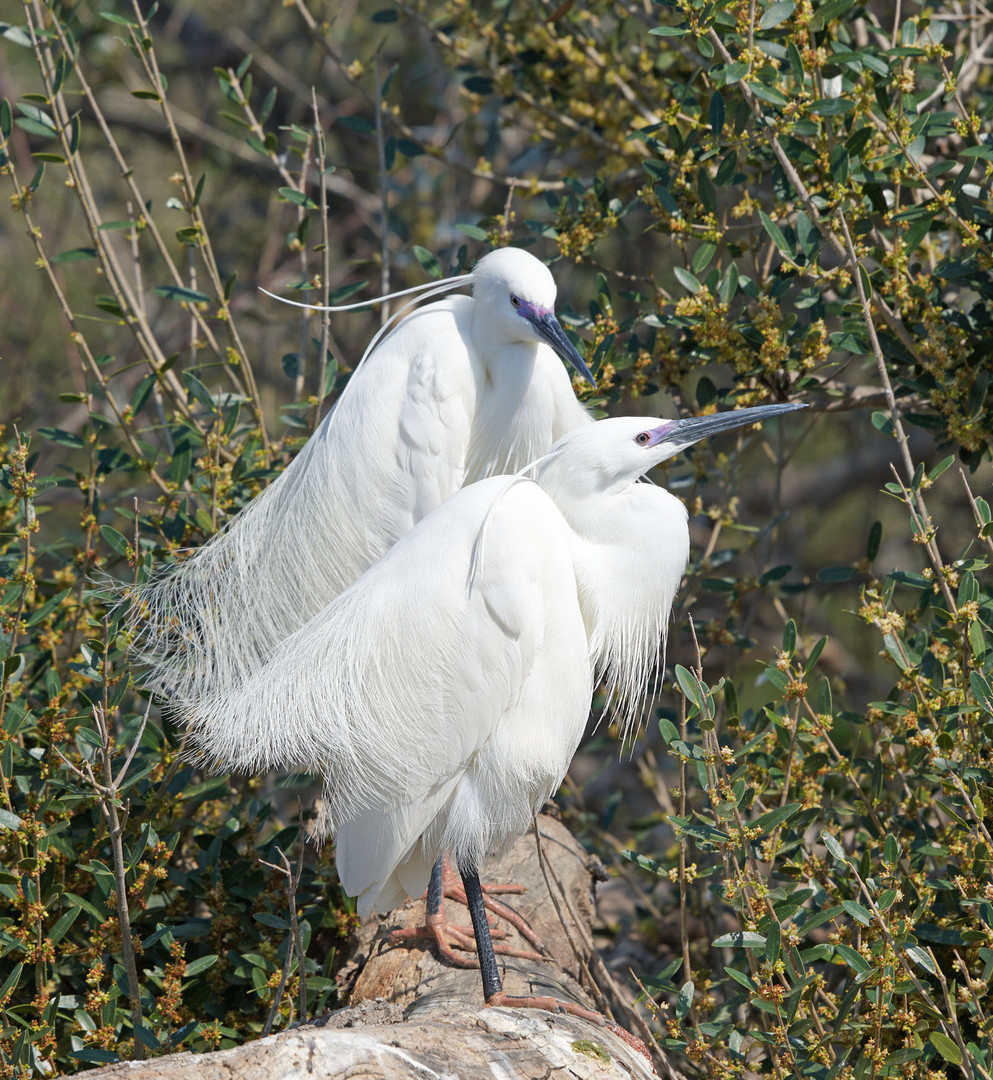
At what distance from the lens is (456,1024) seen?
1.77 meters

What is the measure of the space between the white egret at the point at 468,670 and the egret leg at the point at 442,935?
0.81 ft

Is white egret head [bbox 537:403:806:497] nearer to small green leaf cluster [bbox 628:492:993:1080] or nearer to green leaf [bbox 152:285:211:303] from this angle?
small green leaf cluster [bbox 628:492:993:1080]

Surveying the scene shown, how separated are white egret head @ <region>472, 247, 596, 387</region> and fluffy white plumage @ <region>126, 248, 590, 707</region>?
3cm

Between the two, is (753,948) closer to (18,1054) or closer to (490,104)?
(18,1054)

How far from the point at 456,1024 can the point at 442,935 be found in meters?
0.57

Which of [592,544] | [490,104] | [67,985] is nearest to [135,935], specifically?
[67,985]

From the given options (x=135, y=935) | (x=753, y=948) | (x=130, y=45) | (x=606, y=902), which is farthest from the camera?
(x=606, y=902)

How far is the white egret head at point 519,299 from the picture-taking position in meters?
2.39

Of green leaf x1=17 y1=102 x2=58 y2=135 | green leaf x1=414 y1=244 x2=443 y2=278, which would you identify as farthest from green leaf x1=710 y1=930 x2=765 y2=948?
green leaf x1=17 y1=102 x2=58 y2=135

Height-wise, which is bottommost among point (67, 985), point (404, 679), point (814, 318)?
point (67, 985)

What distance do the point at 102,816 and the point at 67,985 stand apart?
414mm

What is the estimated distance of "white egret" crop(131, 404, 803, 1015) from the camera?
1.99 meters

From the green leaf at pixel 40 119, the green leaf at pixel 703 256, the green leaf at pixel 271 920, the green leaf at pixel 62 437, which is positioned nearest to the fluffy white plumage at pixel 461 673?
the green leaf at pixel 271 920

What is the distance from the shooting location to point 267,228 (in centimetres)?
520
